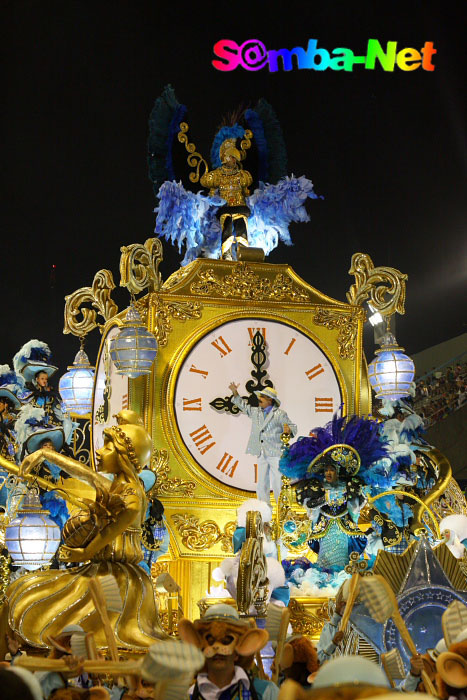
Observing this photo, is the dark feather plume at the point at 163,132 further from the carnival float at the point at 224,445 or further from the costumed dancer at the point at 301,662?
the costumed dancer at the point at 301,662

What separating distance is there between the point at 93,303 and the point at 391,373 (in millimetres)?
2484

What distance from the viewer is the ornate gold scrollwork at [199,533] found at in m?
9.19

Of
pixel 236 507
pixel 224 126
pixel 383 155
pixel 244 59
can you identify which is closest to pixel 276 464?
pixel 236 507

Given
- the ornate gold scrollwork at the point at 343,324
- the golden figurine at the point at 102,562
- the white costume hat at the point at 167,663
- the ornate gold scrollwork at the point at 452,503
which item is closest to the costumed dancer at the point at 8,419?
the ornate gold scrollwork at the point at 343,324

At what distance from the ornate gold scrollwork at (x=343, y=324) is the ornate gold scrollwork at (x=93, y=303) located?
5.48ft

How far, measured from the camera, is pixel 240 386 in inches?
375

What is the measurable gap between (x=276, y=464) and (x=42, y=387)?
3.37 metres

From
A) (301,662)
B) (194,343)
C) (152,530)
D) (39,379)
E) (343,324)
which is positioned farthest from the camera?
(39,379)

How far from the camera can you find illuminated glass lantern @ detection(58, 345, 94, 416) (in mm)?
10375

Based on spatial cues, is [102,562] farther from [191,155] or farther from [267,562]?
[191,155]

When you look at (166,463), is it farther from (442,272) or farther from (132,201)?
(442,272)

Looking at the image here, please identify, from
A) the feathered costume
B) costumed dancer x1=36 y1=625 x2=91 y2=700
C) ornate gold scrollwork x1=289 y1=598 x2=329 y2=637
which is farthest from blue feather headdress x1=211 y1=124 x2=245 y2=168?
costumed dancer x1=36 y1=625 x2=91 y2=700

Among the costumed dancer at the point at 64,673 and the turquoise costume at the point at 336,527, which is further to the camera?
the turquoise costume at the point at 336,527

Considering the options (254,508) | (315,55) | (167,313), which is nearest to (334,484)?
(254,508)
